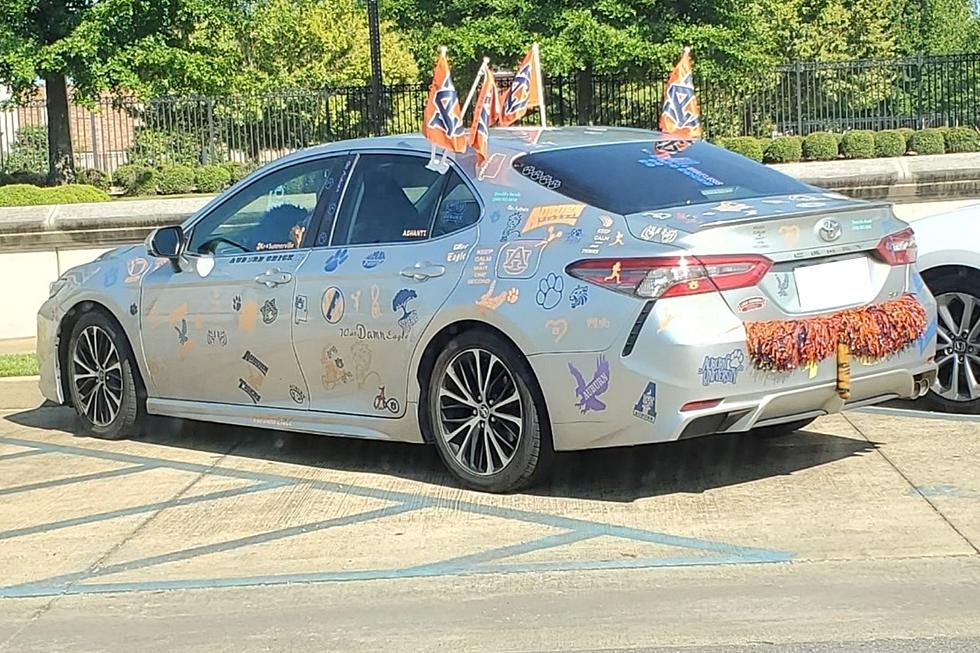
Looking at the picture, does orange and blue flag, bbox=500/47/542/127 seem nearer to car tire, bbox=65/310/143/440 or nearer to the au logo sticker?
the au logo sticker

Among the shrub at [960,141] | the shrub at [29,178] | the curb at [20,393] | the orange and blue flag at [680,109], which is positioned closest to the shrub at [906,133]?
the shrub at [960,141]

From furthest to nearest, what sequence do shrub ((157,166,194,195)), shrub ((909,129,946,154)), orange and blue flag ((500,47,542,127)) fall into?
shrub ((157,166,194,195)), shrub ((909,129,946,154)), orange and blue flag ((500,47,542,127))

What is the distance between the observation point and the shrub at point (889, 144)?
913 inches

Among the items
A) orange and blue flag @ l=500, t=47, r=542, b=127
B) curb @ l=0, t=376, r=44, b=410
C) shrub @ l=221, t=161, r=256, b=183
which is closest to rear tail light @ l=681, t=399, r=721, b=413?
orange and blue flag @ l=500, t=47, r=542, b=127

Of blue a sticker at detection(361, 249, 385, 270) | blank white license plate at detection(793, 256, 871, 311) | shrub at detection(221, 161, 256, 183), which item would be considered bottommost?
blank white license plate at detection(793, 256, 871, 311)

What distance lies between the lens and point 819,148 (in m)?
22.7

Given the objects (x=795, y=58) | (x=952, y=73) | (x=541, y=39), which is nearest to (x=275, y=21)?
(x=541, y=39)

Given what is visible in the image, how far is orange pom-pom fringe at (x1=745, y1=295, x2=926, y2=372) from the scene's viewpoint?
19.4 feet

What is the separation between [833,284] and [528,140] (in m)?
1.67

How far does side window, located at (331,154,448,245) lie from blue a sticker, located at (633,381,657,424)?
1448 millimetres

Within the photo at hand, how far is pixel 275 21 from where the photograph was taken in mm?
40656

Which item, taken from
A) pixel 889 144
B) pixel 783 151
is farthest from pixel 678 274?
pixel 889 144

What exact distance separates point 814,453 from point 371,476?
222 cm

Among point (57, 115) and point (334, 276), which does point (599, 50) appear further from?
point (334, 276)
